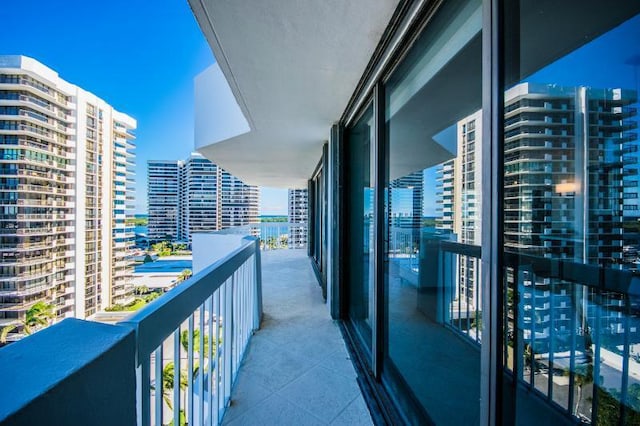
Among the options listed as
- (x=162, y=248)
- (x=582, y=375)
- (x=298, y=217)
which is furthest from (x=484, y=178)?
(x=162, y=248)

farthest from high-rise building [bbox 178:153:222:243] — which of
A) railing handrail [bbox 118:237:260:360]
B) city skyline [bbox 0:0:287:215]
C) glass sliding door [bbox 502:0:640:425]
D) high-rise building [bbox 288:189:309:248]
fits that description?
glass sliding door [bbox 502:0:640:425]

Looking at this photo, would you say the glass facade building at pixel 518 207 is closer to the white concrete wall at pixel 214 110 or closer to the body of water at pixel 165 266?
the white concrete wall at pixel 214 110

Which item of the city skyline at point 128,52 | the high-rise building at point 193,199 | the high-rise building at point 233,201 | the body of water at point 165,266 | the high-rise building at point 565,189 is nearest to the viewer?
the high-rise building at point 565,189

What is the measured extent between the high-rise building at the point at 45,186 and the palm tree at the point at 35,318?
198mm

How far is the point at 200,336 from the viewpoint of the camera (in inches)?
54.5

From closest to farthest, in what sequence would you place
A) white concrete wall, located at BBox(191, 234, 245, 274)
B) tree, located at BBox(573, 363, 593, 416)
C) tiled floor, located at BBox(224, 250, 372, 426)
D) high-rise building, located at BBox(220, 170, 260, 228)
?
tree, located at BBox(573, 363, 593, 416) < tiled floor, located at BBox(224, 250, 372, 426) < white concrete wall, located at BBox(191, 234, 245, 274) < high-rise building, located at BBox(220, 170, 260, 228)

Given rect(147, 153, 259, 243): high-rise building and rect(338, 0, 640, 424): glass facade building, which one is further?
rect(147, 153, 259, 243): high-rise building

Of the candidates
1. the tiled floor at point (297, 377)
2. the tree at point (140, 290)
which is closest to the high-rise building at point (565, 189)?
the tiled floor at point (297, 377)

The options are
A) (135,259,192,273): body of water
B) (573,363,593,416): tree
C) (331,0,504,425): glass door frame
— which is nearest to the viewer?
(573,363,593,416): tree

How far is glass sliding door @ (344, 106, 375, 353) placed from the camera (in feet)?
7.12

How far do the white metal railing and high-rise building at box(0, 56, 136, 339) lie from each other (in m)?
8.49

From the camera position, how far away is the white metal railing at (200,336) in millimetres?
733

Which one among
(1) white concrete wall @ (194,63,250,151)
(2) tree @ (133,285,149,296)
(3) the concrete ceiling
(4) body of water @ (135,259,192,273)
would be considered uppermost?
(1) white concrete wall @ (194,63,250,151)

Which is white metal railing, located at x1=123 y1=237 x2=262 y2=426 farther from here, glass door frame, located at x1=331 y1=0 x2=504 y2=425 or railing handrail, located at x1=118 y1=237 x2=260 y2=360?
glass door frame, located at x1=331 y1=0 x2=504 y2=425
